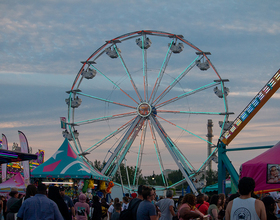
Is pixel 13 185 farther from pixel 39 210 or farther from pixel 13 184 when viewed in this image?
pixel 39 210

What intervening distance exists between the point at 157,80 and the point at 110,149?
223 inches

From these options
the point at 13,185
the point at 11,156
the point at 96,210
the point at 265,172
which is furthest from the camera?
the point at 13,185

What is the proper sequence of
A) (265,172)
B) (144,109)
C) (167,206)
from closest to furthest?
(167,206) → (265,172) → (144,109)

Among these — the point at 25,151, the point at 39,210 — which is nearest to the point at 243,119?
the point at 25,151

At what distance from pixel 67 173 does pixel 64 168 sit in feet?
1.20

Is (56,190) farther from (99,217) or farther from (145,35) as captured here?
(145,35)

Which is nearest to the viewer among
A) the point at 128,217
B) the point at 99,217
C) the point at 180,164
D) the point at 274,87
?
the point at 128,217

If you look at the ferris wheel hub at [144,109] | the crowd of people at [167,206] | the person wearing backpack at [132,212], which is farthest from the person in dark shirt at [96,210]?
the ferris wheel hub at [144,109]

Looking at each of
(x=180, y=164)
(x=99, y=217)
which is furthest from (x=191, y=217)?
(x=180, y=164)

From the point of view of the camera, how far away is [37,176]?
17.5m

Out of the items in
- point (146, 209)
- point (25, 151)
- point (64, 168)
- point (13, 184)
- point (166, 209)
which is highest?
point (25, 151)

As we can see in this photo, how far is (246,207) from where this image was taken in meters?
4.44

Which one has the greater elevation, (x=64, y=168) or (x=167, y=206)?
(x=64, y=168)

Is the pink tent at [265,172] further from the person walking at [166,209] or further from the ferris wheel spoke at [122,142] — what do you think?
the ferris wheel spoke at [122,142]
